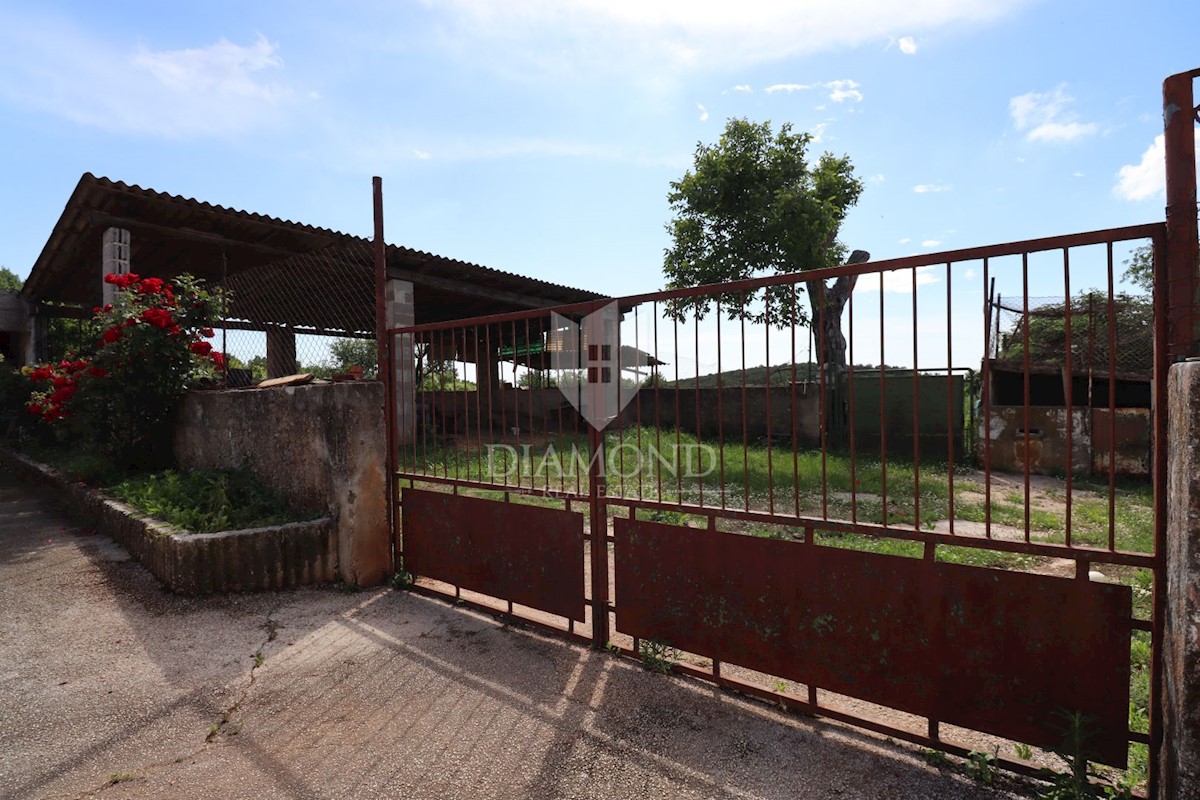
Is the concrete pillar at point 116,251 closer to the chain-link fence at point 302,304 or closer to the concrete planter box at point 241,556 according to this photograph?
the chain-link fence at point 302,304

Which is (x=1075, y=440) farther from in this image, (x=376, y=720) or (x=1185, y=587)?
(x=376, y=720)

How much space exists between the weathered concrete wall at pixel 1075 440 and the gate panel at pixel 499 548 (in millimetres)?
7299

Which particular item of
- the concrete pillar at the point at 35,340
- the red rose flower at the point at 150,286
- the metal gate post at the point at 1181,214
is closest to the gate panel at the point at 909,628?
the metal gate post at the point at 1181,214

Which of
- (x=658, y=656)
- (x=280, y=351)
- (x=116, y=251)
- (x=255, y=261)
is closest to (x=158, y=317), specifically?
(x=116, y=251)

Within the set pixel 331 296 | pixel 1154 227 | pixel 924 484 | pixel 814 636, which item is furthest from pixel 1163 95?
pixel 331 296

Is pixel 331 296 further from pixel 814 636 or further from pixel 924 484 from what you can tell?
pixel 924 484

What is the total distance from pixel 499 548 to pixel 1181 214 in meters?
Answer: 3.27

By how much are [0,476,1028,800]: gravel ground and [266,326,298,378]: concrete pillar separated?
4.76 m

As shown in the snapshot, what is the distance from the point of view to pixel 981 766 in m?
2.12

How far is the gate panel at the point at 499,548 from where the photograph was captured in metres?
3.28

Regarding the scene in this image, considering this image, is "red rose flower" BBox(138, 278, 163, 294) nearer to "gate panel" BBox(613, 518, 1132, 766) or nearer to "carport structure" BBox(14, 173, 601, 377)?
"carport structure" BBox(14, 173, 601, 377)

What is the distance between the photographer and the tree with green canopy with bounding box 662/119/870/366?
12.2 meters

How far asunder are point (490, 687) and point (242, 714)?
1063 mm

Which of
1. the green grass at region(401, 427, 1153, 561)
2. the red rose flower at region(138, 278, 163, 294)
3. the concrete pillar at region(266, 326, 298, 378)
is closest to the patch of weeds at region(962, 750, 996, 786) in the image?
the green grass at region(401, 427, 1153, 561)
